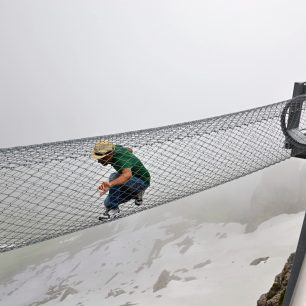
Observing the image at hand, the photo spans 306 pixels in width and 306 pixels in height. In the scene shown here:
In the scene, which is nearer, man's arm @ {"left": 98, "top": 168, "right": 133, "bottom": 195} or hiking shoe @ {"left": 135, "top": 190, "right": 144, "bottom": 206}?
man's arm @ {"left": 98, "top": 168, "right": 133, "bottom": 195}

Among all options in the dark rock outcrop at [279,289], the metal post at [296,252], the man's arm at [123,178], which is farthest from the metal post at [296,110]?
the dark rock outcrop at [279,289]

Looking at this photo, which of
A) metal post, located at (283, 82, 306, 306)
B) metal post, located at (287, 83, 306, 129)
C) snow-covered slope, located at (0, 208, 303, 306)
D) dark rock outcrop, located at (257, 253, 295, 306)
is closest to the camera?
metal post, located at (283, 82, 306, 306)

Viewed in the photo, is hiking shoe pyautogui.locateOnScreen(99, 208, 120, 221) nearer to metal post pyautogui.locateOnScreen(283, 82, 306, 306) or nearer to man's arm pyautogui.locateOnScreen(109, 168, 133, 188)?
man's arm pyautogui.locateOnScreen(109, 168, 133, 188)

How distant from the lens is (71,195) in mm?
2682

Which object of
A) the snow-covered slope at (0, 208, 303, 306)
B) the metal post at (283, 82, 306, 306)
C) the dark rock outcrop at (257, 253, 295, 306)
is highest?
the metal post at (283, 82, 306, 306)

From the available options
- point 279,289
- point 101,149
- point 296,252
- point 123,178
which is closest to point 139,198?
point 123,178

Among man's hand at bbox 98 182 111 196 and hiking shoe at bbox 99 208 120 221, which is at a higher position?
man's hand at bbox 98 182 111 196

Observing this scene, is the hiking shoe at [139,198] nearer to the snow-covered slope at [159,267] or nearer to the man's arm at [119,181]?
the man's arm at [119,181]

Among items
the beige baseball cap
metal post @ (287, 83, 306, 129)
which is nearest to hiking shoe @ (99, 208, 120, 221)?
the beige baseball cap

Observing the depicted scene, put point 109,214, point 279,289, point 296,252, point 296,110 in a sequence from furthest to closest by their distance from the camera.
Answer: point 279,289, point 109,214, point 296,110, point 296,252

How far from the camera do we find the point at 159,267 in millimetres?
53625

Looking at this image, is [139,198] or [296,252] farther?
[139,198]

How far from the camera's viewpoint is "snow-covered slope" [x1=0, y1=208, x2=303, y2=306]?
41.1 metres

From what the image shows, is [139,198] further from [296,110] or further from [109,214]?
[296,110]
